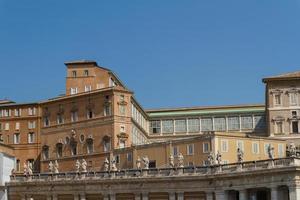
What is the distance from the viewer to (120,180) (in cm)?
7056

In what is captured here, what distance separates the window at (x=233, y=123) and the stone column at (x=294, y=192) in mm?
60101

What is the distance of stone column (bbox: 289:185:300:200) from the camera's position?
52.8 m

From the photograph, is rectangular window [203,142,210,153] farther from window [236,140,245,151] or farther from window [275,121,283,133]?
window [275,121,283,133]

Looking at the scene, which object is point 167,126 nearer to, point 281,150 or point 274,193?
point 281,150

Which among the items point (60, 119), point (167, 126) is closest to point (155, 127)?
point (167, 126)

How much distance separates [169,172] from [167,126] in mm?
49336

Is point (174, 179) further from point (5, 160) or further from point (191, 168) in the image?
point (5, 160)

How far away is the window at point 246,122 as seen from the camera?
113 m

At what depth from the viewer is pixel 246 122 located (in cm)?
11381

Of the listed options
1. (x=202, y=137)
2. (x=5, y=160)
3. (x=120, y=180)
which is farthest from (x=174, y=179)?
(x=5, y=160)

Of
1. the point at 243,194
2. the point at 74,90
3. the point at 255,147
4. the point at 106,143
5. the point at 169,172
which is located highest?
the point at 74,90

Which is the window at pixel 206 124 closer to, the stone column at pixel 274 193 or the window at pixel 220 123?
the window at pixel 220 123

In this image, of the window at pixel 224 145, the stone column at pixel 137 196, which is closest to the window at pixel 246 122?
the window at pixel 224 145

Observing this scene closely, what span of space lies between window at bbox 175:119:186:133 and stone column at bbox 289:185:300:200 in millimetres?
61474
